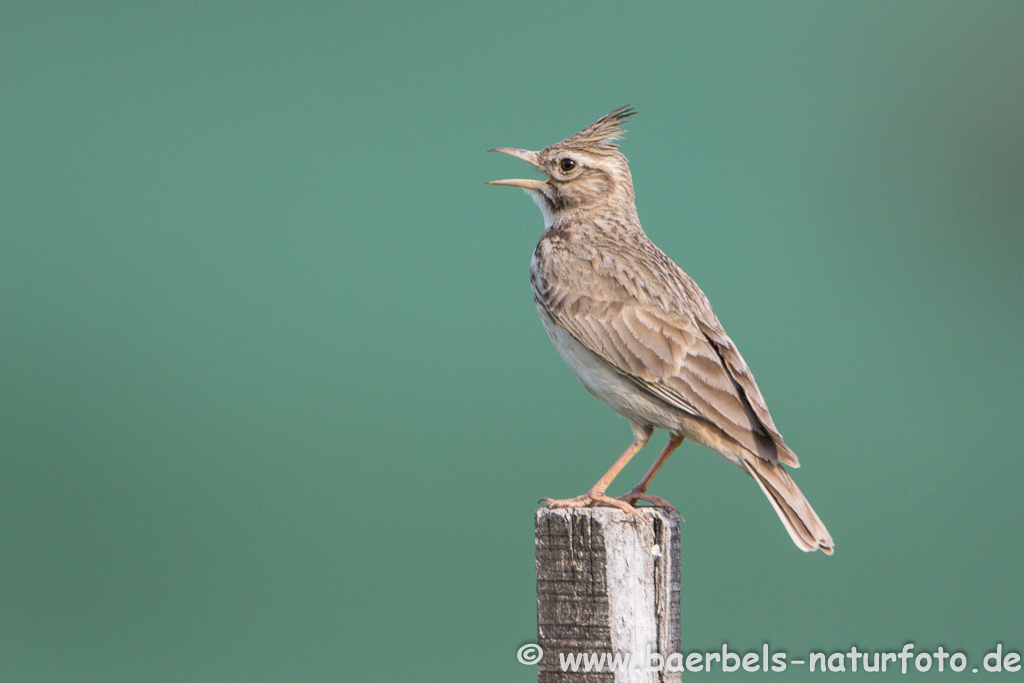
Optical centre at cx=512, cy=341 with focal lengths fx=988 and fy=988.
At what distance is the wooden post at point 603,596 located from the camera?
11.3 feet

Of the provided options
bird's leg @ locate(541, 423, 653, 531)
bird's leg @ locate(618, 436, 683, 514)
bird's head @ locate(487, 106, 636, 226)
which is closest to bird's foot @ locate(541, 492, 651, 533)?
bird's leg @ locate(541, 423, 653, 531)

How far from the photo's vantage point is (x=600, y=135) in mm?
5578

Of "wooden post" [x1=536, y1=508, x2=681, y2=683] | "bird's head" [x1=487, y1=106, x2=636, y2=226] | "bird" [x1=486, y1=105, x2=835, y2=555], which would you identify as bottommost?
"wooden post" [x1=536, y1=508, x2=681, y2=683]

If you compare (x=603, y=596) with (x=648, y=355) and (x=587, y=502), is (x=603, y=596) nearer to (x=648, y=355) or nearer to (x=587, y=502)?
(x=587, y=502)

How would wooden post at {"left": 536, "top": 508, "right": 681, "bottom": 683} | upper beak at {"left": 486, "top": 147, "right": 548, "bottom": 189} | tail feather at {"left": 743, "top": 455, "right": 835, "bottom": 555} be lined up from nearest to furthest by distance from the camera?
wooden post at {"left": 536, "top": 508, "right": 681, "bottom": 683}, tail feather at {"left": 743, "top": 455, "right": 835, "bottom": 555}, upper beak at {"left": 486, "top": 147, "right": 548, "bottom": 189}

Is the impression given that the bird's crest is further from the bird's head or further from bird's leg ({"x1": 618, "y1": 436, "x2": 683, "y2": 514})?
bird's leg ({"x1": 618, "y1": 436, "x2": 683, "y2": 514})

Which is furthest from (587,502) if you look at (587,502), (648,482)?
(648,482)

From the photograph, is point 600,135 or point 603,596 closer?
point 603,596

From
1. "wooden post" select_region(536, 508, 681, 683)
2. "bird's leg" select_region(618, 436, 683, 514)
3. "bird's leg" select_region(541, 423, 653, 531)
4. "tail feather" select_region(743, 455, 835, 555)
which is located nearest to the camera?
"wooden post" select_region(536, 508, 681, 683)

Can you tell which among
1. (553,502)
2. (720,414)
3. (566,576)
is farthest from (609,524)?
(720,414)

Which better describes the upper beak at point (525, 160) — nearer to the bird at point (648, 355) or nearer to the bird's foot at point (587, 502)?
the bird at point (648, 355)

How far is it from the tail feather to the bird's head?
1.96 meters

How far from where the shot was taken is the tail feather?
12.8ft

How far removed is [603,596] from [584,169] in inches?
110
